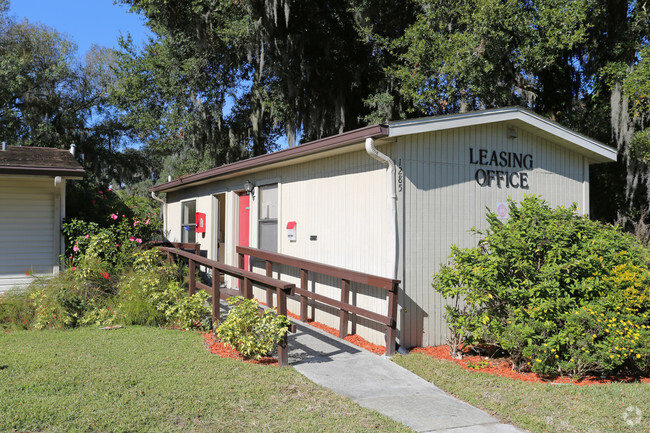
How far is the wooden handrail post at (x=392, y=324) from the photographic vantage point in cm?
559

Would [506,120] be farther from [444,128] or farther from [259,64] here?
[259,64]

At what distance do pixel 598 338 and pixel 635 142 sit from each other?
8.09 metres

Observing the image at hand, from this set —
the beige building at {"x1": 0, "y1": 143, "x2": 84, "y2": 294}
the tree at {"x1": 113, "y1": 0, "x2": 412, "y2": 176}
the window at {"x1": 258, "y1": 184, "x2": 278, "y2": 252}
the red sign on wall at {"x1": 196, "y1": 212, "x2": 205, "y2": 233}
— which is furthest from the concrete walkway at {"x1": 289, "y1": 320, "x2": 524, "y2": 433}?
the tree at {"x1": 113, "y1": 0, "x2": 412, "y2": 176}

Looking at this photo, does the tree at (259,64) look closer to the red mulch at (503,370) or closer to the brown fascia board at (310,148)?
the brown fascia board at (310,148)

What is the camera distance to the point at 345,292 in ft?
21.0

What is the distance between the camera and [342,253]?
6.91 m

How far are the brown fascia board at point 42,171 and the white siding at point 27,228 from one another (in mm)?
415

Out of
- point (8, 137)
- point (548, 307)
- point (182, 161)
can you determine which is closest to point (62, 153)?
point (548, 307)

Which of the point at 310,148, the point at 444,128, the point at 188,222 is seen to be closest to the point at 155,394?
the point at 310,148

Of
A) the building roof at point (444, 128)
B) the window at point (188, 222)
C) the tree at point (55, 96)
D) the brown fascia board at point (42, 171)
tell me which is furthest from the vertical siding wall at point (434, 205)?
the tree at point (55, 96)

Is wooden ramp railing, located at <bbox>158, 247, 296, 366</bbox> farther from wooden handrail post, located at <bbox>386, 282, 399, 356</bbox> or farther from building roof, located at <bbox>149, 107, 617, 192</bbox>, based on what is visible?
building roof, located at <bbox>149, 107, 617, 192</bbox>

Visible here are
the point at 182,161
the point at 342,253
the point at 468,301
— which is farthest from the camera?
the point at 182,161

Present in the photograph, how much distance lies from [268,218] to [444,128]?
13.2 feet

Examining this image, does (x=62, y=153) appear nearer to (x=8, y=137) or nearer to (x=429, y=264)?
(x=429, y=264)
